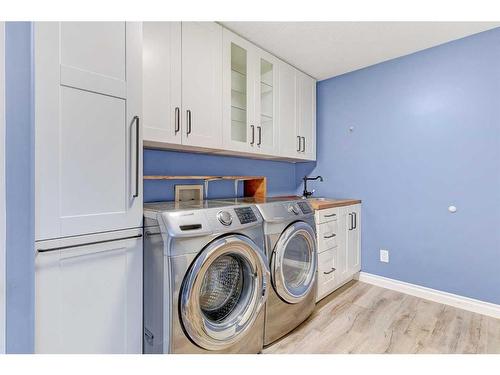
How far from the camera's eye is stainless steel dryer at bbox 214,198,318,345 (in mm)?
1689

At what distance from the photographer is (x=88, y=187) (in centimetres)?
117

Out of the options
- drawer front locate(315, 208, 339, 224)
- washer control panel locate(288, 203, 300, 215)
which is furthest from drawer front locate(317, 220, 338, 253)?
washer control panel locate(288, 203, 300, 215)

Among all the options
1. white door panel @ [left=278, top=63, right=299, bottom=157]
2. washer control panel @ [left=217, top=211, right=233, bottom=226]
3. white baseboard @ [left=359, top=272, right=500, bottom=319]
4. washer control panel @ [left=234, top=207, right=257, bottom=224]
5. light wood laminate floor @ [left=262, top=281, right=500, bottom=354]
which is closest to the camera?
washer control panel @ [left=217, top=211, right=233, bottom=226]

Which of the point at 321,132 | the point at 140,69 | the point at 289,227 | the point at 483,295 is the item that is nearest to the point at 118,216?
the point at 140,69

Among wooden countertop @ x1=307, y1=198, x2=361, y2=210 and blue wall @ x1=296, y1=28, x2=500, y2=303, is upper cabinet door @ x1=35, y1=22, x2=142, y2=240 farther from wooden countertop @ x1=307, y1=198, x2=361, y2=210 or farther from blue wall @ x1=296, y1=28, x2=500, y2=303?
blue wall @ x1=296, y1=28, x2=500, y2=303

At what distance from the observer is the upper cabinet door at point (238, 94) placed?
2.02 m

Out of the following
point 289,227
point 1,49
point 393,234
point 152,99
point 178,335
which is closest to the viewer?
point 1,49

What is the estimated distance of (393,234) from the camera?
101 inches

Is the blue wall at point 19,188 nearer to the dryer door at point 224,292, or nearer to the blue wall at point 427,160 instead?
the dryer door at point 224,292

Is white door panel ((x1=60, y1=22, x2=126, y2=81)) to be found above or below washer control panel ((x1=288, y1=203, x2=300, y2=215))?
above

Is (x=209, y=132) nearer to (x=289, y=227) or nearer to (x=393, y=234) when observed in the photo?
(x=289, y=227)

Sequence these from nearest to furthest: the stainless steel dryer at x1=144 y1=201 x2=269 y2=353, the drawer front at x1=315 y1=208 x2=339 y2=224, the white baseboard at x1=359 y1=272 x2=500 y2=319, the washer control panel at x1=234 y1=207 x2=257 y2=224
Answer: the stainless steel dryer at x1=144 y1=201 x2=269 y2=353
the washer control panel at x1=234 y1=207 x2=257 y2=224
the white baseboard at x1=359 y1=272 x2=500 y2=319
the drawer front at x1=315 y1=208 x2=339 y2=224

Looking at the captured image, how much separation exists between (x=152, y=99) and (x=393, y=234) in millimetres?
2458

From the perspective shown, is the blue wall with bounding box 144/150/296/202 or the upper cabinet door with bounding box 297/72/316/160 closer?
the blue wall with bounding box 144/150/296/202
